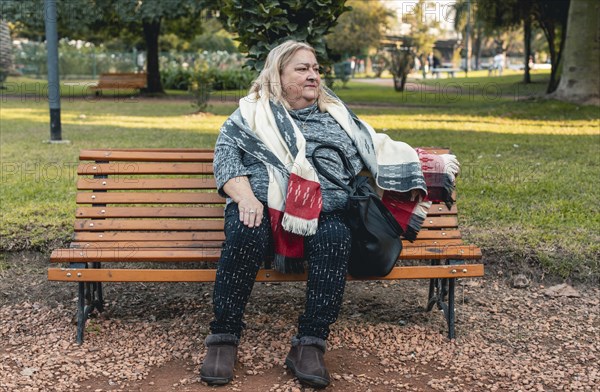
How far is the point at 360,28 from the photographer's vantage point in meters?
48.7

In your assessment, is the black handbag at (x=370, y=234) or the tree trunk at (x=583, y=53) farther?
the tree trunk at (x=583, y=53)

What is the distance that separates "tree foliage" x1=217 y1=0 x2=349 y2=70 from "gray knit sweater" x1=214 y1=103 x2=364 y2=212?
79.0 inches

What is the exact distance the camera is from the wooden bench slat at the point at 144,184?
4449mm

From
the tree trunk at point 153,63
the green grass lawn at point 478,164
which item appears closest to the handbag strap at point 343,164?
the green grass lawn at point 478,164

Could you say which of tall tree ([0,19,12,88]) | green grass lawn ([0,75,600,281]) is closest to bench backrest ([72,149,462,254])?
green grass lawn ([0,75,600,281])

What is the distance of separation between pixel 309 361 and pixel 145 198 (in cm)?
145

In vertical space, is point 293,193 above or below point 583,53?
below

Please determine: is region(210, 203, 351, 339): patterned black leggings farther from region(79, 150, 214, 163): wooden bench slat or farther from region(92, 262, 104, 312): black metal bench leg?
region(92, 262, 104, 312): black metal bench leg

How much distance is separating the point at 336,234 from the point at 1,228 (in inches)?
125

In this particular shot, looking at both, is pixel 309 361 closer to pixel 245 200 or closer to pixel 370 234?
pixel 370 234

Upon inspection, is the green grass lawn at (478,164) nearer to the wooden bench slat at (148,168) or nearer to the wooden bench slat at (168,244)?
the wooden bench slat at (168,244)

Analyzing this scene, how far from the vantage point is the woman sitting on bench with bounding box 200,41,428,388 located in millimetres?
3666

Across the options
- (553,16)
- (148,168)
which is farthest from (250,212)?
(553,16)

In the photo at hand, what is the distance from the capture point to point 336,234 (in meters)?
3.74
